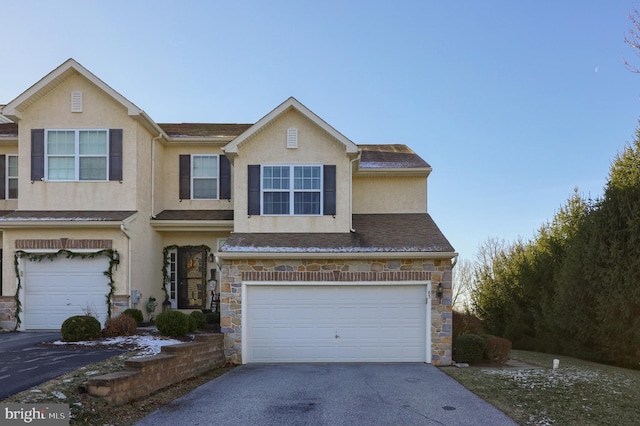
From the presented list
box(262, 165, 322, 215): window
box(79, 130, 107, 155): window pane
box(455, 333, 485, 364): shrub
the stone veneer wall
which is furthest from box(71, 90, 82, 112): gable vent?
box(455, 333, 485, 364): shrub

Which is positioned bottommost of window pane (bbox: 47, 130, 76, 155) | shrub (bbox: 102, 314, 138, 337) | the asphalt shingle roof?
shrub (bbox: 102, 314, 138, 337)

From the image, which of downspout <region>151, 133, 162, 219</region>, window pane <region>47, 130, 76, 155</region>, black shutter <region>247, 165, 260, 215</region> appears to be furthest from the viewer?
downspout <region>151, 133, 162, 219</region>

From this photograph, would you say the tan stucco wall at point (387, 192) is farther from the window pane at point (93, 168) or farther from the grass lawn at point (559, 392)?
the window pane at point (93, 168)

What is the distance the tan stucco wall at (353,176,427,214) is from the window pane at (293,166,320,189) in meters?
2.63

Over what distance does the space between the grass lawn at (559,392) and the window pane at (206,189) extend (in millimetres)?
9227

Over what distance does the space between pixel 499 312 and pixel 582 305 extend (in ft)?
25.9

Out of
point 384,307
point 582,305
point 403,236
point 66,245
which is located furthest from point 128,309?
point 582,305

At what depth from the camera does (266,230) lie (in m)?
13.6

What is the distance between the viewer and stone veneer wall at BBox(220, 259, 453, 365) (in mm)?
12375

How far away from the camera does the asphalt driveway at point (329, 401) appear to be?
7.05m

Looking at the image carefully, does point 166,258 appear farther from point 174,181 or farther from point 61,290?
point 61,290

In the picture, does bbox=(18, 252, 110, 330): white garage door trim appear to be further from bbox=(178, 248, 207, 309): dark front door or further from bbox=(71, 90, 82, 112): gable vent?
bbox=(71, 90, 82, 112): gable vent

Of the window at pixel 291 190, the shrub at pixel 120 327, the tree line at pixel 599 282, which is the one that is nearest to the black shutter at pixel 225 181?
the window at pixel 291 190

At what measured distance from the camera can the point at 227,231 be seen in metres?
15.5
